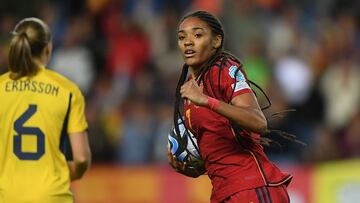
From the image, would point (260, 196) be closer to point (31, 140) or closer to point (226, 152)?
point (226, 152)

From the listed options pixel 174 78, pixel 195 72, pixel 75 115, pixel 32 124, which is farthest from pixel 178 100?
pixel 174 78

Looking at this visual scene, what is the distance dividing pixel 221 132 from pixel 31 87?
140 centimetres

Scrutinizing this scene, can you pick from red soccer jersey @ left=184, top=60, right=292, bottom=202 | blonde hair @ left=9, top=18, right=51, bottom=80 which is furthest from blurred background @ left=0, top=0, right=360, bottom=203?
red soccer jersey @ left=184, top=60, right=292, bottom=202

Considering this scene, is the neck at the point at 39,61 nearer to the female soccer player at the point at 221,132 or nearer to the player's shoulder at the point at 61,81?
the player's shoulder at the point at 61,81

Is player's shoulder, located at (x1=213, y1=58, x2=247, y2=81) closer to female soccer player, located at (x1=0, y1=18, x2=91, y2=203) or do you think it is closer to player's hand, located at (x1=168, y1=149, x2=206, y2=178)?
player's hand, located at (x1=168, y1=149, x2=206, y2=178)

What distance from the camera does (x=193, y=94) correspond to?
18.1ft

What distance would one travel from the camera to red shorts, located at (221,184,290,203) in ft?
18.8

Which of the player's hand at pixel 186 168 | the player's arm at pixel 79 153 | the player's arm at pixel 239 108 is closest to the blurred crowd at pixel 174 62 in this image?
the player's arm at pixel 79 153

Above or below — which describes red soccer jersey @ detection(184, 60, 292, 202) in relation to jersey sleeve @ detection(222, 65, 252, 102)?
below

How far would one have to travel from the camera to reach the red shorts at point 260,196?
18.8 feet

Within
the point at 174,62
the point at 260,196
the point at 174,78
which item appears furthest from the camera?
the point at 174,62

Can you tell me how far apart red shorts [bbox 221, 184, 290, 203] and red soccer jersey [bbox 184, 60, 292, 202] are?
1.1 inches

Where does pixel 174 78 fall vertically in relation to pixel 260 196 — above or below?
below

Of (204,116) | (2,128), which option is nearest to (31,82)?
(2,128)
